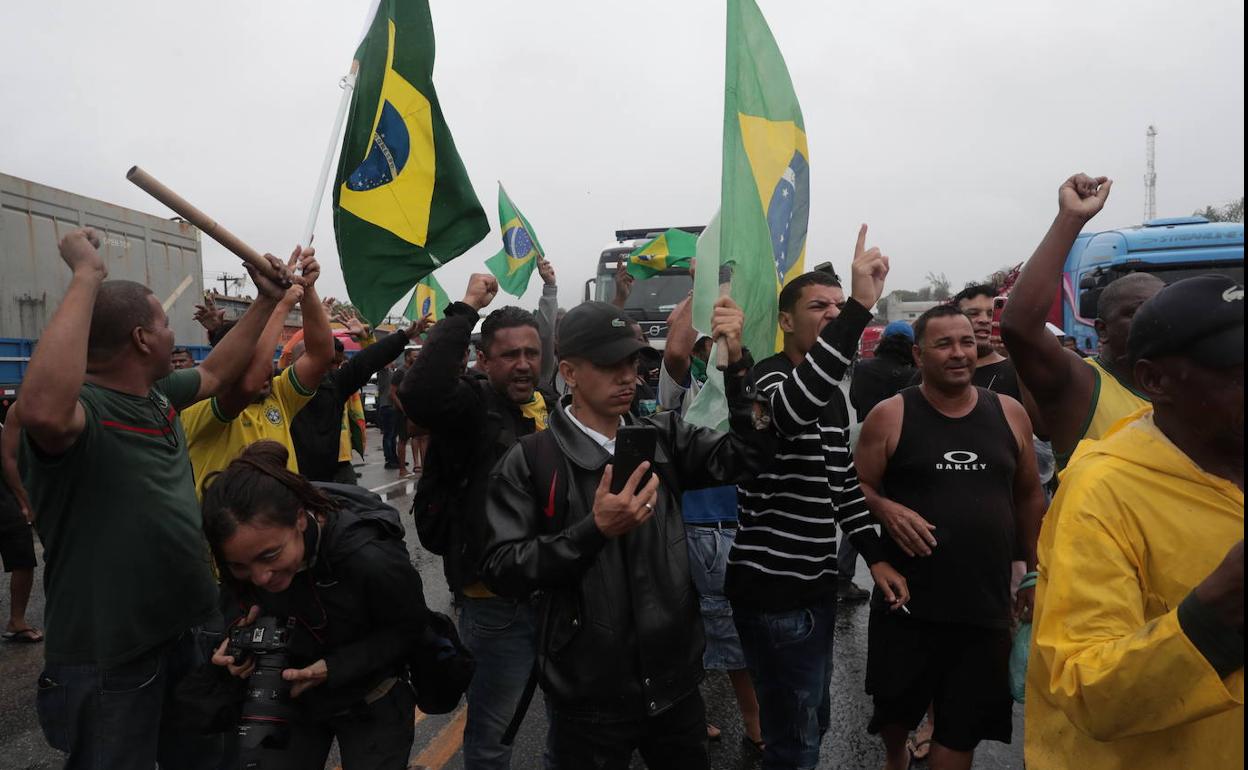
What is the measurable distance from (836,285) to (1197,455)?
1.67 meters

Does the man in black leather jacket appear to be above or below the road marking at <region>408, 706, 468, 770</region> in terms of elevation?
above

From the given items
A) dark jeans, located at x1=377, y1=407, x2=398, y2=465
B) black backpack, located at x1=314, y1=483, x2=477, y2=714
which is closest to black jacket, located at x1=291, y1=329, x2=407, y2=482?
black backpack, located at x1=314, y1=483, x2=477, y2=714

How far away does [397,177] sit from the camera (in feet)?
10.9

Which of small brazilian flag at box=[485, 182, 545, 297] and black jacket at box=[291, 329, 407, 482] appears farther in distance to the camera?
small brazilian flag at box=[485, 182, 545, 297]

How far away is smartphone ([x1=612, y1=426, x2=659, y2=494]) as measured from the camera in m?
1.96

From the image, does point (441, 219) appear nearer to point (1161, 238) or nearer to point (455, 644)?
point (455, 644)

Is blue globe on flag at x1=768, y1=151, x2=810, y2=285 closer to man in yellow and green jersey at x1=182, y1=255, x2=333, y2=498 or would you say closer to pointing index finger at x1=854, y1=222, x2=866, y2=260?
pointing index finger at x1=854, y1=222, x2=866, y2=260

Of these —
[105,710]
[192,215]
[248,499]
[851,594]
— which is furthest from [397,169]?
[851,594]

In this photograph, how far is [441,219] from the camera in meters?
3.45

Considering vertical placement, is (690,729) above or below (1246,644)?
below

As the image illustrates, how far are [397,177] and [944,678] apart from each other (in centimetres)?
300

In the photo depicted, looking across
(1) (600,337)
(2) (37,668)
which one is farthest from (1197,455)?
(2) (37,668)

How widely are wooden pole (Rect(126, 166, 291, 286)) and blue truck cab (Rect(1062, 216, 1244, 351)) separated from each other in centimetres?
898

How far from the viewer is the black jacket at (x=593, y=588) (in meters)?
1.99
